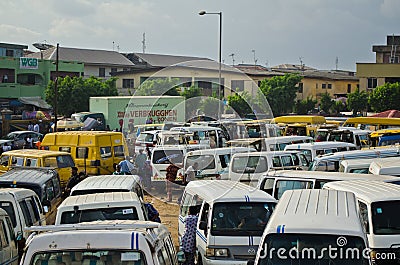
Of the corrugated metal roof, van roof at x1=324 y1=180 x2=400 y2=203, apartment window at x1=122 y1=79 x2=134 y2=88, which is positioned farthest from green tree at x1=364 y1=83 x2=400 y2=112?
van roof at x1=324 y1=180 x2=400 y2=203

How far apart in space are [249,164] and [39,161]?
656 centimetres

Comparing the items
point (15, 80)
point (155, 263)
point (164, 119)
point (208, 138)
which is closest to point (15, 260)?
point (155, 263)

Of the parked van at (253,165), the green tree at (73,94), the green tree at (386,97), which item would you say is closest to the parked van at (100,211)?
the parked van at (253,165)

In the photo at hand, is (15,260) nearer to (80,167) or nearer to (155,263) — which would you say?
(155,263)

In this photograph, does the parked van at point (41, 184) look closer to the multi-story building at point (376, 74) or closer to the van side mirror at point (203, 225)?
the van side mirror at point (203, 225)

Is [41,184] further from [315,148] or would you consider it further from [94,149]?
[315,148]

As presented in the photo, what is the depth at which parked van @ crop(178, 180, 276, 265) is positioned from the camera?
10.1m

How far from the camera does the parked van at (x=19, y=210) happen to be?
34.5ft

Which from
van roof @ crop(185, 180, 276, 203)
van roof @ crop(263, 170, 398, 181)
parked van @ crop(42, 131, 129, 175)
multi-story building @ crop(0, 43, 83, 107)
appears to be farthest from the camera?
multi-story building @ crop(0, 43, 83, 107)

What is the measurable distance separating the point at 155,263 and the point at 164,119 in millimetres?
27992

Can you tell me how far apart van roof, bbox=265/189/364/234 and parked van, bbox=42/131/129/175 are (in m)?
16.0

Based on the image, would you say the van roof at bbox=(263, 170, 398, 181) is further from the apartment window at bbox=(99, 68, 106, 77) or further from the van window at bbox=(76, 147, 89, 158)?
the apartment window at bbox=(99, 68, 106, 77)

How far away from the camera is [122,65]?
3125 inches

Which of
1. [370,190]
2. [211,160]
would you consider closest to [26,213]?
[370,190]
